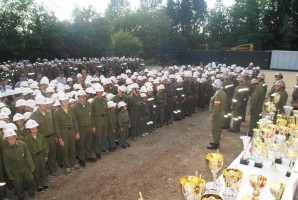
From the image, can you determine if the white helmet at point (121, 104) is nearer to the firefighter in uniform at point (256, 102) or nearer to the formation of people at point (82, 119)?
the formation of people at point (82, 119)

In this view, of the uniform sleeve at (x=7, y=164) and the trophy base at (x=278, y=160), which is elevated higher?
the trophy base at (x=278, y=160)

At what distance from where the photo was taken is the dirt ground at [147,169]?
6.36 metres

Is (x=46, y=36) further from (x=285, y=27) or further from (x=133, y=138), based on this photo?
(x=285, y=27)

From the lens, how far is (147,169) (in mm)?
7551

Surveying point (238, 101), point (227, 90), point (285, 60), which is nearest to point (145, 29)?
point (285, 60)

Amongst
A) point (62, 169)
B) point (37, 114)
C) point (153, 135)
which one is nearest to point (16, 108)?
point (37, 114)

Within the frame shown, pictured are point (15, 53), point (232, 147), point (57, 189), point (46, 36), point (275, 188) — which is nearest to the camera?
point (275, 188)

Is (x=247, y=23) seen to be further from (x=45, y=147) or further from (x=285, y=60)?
(x=45, y=147)

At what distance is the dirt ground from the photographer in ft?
20.9

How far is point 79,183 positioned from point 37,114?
1.99 meters

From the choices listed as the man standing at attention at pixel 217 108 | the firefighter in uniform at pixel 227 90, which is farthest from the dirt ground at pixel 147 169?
the man standing at attention at pixel 217 108

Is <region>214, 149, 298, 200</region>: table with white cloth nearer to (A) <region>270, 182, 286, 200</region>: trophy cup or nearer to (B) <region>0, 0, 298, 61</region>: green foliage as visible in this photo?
(A) <region>270, 182, 286, 200</region>: trophy cup

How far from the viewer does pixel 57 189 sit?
649 centimetres

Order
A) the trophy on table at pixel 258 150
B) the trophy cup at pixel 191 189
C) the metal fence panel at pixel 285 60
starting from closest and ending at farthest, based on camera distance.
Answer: the trophy cup at pixel 191 189, the trophy on table at pixel 258 150, the metal fence panel at pixel 285 60
